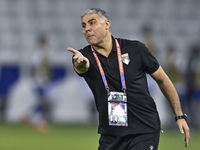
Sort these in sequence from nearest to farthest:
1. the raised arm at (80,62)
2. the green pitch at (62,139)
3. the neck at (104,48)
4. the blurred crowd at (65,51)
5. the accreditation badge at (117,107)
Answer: the raised arm at (80,62) < the accreditation badge at (117,107) < the neck at (104,48) < the green pitch at (62,139) < the blurred crowd at (65,51)

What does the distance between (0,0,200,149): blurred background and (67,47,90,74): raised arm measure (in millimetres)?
6501

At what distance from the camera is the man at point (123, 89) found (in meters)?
4.32

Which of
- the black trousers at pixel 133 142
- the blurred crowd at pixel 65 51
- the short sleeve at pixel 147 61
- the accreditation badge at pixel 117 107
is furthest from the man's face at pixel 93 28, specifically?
the blurred crowd at pixel 65 51

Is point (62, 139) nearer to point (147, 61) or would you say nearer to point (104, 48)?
point (104, 48)

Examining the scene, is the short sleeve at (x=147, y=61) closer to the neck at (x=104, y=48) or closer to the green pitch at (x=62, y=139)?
the neck at (x=104, y=48)

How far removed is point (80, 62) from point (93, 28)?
0.43 metres

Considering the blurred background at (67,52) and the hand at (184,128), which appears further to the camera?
the blurred background at (67,52)

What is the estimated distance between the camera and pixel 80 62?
13.6 ft

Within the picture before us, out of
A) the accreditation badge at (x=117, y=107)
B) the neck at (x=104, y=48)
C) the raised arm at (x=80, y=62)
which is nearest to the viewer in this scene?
the raised arm at (x=80, y=62)

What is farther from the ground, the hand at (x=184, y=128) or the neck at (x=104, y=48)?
the neck at (x=104, y=48)

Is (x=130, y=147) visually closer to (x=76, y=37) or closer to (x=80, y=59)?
(x=80, y=59)

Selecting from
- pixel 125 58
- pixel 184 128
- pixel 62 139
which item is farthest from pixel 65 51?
pixel 184 128

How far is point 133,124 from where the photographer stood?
4.32m

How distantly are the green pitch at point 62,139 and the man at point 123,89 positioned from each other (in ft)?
13.6
